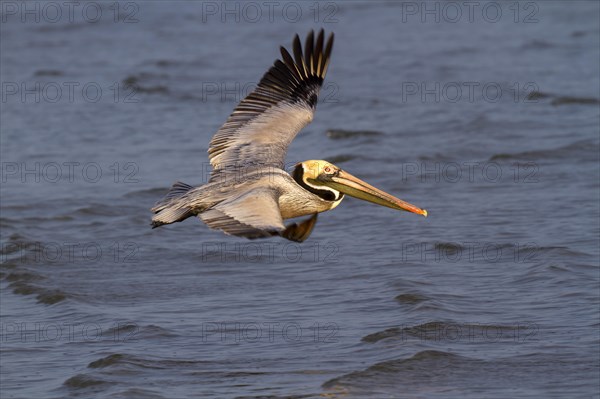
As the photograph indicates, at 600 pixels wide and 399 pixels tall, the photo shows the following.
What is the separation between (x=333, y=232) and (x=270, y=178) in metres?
4.27

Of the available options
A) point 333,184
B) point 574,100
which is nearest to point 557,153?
point 574,100

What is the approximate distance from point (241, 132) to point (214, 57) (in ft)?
38.8

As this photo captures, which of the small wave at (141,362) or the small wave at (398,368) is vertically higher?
the small wave at (141,362)

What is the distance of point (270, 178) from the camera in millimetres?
7703

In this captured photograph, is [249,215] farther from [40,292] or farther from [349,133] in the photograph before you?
[349,133]

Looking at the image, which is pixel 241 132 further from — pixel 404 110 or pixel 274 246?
pixel 404 110

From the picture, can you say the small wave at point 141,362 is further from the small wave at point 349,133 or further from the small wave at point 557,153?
the small wave at point 349,133

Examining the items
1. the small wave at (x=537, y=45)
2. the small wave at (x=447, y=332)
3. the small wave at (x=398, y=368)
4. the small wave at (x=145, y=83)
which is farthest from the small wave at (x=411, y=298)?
the small wave at (x=537, y=45)

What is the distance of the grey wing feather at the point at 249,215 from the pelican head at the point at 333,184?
0.64m

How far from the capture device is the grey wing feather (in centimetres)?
643

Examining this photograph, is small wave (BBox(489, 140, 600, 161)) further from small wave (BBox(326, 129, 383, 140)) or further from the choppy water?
small wave (BBox(326, 129, 383, 140))

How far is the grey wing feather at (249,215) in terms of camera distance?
643cm

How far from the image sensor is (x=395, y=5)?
2372 cm

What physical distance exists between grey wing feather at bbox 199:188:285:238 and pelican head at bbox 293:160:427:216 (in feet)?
2.10
